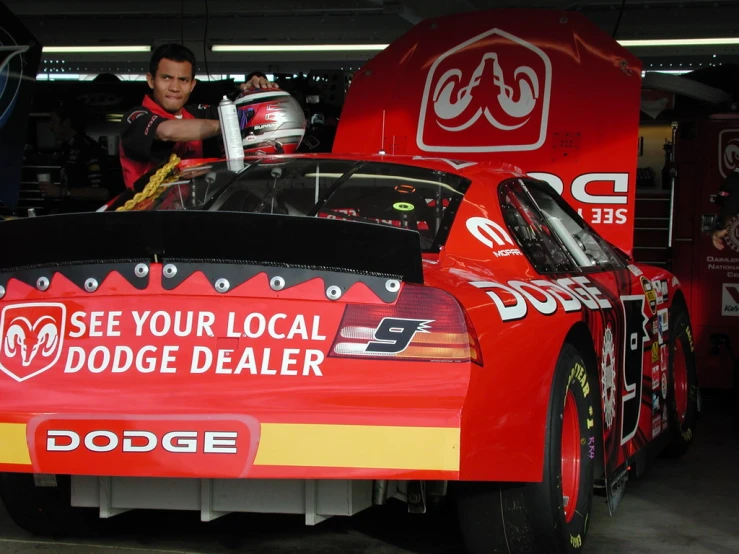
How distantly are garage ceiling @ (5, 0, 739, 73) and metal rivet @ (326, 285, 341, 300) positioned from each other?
7.42 m

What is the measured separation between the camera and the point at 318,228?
2.99 meters

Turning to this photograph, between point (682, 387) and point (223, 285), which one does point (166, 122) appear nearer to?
point (223, 285)

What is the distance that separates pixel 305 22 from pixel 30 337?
9699 mm

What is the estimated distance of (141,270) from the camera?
3.08 m

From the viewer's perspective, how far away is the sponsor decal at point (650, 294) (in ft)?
16.2

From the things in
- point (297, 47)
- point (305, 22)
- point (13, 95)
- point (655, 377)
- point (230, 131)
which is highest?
point (305, 22)

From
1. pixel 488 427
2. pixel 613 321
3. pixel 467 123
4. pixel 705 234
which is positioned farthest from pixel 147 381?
pixel 705 234

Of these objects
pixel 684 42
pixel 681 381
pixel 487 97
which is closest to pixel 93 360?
pixel 681 381

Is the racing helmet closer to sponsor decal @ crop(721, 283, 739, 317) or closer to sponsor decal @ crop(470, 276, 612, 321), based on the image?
sponsor decal @ crop(470, 276, 612, 321)

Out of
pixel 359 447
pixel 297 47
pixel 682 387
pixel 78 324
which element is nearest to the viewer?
pixel 359 447

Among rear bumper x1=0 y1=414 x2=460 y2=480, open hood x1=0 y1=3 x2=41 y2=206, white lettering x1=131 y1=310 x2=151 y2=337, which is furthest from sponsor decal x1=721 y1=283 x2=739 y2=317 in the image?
white lettering x1=131 y1=310 x2=151 y2=337

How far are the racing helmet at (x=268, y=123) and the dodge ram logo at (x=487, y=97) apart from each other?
2020 mm

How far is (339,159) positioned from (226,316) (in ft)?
4.64

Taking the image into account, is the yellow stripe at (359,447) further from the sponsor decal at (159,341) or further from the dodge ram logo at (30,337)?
the dodge ram logo at (30,337)
